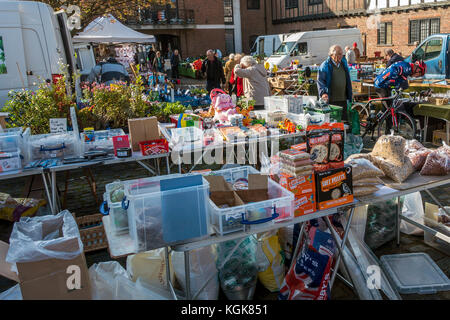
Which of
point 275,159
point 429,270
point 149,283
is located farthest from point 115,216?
point 429,270

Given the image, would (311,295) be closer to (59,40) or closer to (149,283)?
(149,283)

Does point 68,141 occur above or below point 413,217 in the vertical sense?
above

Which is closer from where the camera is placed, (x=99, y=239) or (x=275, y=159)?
(x=275, y=159)

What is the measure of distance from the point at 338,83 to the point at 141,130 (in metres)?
3.41

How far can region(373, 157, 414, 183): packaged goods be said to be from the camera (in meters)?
2.92

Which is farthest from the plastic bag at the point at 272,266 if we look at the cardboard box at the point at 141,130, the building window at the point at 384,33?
the building window at the point at 384,33

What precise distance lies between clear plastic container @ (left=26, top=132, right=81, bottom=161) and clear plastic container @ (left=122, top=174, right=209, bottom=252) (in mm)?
2300

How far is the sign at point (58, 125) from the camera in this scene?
4426mm

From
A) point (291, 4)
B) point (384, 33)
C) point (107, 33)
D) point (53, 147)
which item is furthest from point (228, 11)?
point (53, 147)

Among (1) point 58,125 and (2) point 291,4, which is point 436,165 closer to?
(1) point 58,125

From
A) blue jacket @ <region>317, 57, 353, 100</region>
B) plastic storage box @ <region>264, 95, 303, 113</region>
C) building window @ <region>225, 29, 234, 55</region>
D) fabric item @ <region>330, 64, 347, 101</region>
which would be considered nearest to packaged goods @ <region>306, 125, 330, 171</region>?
plastic storage box @ <region>264, 95, 303, 113</region>

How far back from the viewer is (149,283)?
2.72m

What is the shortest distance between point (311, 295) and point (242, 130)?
2.47 m

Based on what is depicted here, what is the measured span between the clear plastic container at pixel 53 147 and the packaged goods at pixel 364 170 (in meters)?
2.95
